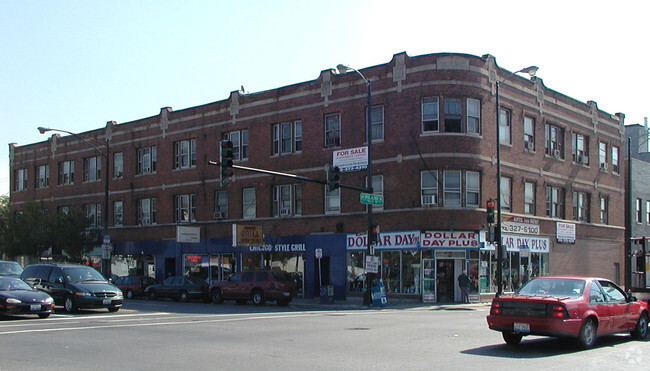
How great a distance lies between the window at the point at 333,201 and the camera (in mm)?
Result: 36750

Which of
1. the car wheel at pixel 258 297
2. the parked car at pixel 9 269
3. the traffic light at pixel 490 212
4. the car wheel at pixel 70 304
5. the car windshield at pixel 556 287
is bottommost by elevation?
the car wheel at pixel 258 297

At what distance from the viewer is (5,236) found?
4919 centimetres

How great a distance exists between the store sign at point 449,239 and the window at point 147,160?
2095 cm

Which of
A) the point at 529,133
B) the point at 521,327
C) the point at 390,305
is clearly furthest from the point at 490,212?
the point at 521,327

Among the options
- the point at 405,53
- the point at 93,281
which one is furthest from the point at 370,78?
the point at 93,281

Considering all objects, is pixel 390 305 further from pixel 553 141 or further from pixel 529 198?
pixel 553 141

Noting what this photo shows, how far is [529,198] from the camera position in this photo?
38.0 metres

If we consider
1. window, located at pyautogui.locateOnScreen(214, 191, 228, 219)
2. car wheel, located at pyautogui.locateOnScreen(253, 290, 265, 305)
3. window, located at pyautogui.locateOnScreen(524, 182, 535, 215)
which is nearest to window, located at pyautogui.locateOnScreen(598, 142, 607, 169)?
window, located at pyautogui.locateOnScreen(524, 182, 535, 215)

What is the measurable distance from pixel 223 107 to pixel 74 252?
14917 millimetres

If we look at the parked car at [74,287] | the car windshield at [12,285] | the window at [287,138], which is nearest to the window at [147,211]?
the window at [287,138]

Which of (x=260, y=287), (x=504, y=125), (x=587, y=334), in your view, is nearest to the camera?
(x=587, y=334)

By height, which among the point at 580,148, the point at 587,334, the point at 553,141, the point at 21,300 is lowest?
the point at 21,300

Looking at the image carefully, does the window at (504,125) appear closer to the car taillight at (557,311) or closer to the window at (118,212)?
the car taillight at (557,311)

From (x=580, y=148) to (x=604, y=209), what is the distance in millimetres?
4978
